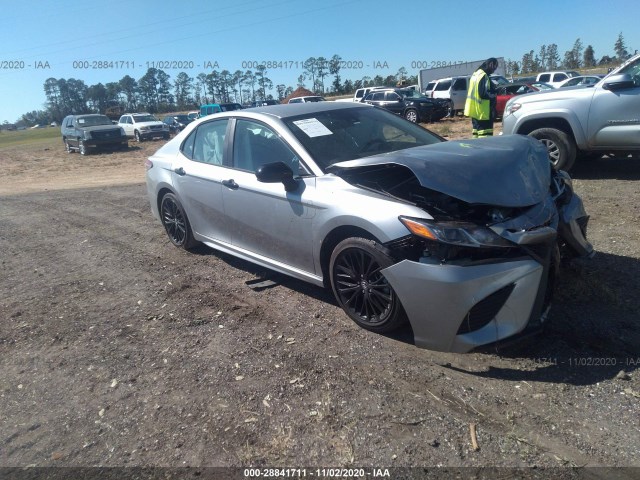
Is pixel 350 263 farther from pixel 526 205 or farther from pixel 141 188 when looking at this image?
pixel 141 188

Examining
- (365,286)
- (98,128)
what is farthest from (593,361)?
(98,128)

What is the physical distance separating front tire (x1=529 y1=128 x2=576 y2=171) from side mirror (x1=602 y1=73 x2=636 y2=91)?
2.90ft

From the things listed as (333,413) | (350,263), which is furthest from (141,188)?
(333,413)

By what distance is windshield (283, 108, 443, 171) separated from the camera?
13.7ft

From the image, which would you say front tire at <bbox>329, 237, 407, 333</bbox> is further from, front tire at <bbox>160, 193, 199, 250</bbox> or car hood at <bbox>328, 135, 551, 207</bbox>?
front tire at <bbox>160, 193, 199, 250</bbox>

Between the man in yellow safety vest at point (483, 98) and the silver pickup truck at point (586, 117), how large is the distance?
0.35 metres

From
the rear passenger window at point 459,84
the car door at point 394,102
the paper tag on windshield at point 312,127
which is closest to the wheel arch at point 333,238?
the paper tag on windshield at point 312,127

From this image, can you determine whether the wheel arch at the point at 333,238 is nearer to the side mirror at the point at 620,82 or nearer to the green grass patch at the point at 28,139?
the side mirror at the point at 620,82

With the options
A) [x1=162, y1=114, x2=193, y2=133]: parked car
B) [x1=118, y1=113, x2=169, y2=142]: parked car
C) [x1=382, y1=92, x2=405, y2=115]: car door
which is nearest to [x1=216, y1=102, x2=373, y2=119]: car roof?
[x1=382, y1=92, x2=405, y2=115]: car door

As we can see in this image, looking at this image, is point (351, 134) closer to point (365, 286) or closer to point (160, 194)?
point (365, 286)

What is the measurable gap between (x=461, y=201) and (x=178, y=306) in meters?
2.57

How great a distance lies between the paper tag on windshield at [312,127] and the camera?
4.28 metres

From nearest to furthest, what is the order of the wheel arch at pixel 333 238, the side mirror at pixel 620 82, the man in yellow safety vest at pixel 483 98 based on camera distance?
the wheel arch at pixel 333 238 < the side mirror at pixel 620 82 < the man in yellow safety vest at pixel 483 98

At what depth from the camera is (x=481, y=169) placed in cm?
339
